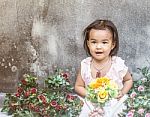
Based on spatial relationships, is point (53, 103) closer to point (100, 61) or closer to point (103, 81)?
point (100, 61)

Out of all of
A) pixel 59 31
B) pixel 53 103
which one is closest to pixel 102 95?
pixel 53 103

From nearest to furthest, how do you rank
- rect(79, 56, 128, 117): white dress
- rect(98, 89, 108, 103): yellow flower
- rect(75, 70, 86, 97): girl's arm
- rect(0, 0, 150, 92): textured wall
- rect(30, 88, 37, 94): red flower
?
rect(98, 89, 108, 103): yellow flower
rect(79, 56, 128, 117): white dress
rect(75, 70, 86, 97): girl's arm
rect(30, 88, 37, 94): red flower
rect(0, 0, 150, 92): textured wall

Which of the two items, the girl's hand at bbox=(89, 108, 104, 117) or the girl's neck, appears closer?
the girl's hand at bbox=(89, 108, 104, 117)

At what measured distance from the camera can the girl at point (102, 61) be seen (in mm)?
4738

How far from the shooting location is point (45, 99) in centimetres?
500

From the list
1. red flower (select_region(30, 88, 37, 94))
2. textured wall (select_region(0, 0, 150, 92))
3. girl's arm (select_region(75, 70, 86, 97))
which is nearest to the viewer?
girl's arm (select_region(75, 70, 86, 97))

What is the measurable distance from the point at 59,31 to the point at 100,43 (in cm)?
92

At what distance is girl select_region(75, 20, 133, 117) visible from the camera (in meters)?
4.74

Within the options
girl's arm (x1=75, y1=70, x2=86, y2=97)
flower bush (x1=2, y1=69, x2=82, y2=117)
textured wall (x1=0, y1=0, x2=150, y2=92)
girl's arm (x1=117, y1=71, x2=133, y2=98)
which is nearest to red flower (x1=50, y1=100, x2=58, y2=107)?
flower bush (x1=2, y1=69, x2=82, y2=117)

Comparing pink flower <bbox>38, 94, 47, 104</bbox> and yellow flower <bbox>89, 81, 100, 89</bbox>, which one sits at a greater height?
yellow flower <bbox>89, 81, 100, 89</bbox>

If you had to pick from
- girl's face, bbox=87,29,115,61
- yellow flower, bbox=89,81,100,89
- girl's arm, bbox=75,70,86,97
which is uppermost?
girl's face, bbox=87,29,115,61

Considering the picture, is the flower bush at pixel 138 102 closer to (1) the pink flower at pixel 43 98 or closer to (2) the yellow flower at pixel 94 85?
(2) the yellow flower at pixel 94 85

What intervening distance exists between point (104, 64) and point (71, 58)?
0.77 metres

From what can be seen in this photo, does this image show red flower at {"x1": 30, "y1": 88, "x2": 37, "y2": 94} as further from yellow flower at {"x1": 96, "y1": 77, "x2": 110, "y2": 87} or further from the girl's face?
yellow flower at {"x1": 96, "y1": 77, "x2": 110, "y2": 87}
